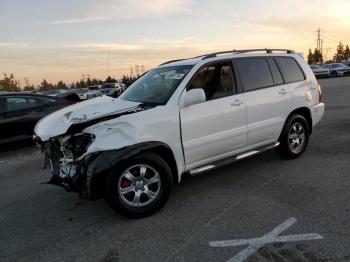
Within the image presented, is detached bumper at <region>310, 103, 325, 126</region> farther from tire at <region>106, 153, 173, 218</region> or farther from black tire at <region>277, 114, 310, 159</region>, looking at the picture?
tire at <region>106, 153, 173, 218</region>

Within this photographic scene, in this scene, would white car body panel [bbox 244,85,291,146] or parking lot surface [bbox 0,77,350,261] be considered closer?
parking lot surface [bbox 0,77,350,261]

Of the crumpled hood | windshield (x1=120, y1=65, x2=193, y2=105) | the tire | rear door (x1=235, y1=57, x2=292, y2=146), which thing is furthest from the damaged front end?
rear door (x1=235, y1=57, x2=292, y2=146)

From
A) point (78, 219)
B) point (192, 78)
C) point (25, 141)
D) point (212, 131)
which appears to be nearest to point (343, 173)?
point (212, 131)

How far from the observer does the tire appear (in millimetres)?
4176

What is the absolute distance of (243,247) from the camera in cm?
356

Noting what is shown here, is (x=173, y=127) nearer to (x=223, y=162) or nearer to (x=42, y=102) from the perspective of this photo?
(x=223, y=162)

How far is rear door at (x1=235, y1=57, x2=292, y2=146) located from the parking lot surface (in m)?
0.62

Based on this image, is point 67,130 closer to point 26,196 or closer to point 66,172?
point 66,172

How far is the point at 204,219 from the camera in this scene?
4250 millimetres

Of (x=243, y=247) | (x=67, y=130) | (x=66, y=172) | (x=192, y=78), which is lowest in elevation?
(x=243, y=247)

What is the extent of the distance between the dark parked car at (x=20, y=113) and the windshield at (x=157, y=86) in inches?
168

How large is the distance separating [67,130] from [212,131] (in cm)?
188

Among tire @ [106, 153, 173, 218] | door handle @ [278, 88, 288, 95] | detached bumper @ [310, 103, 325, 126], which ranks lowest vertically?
tire @ [106, 153, 173, 218]

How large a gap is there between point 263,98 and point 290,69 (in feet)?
3.48
